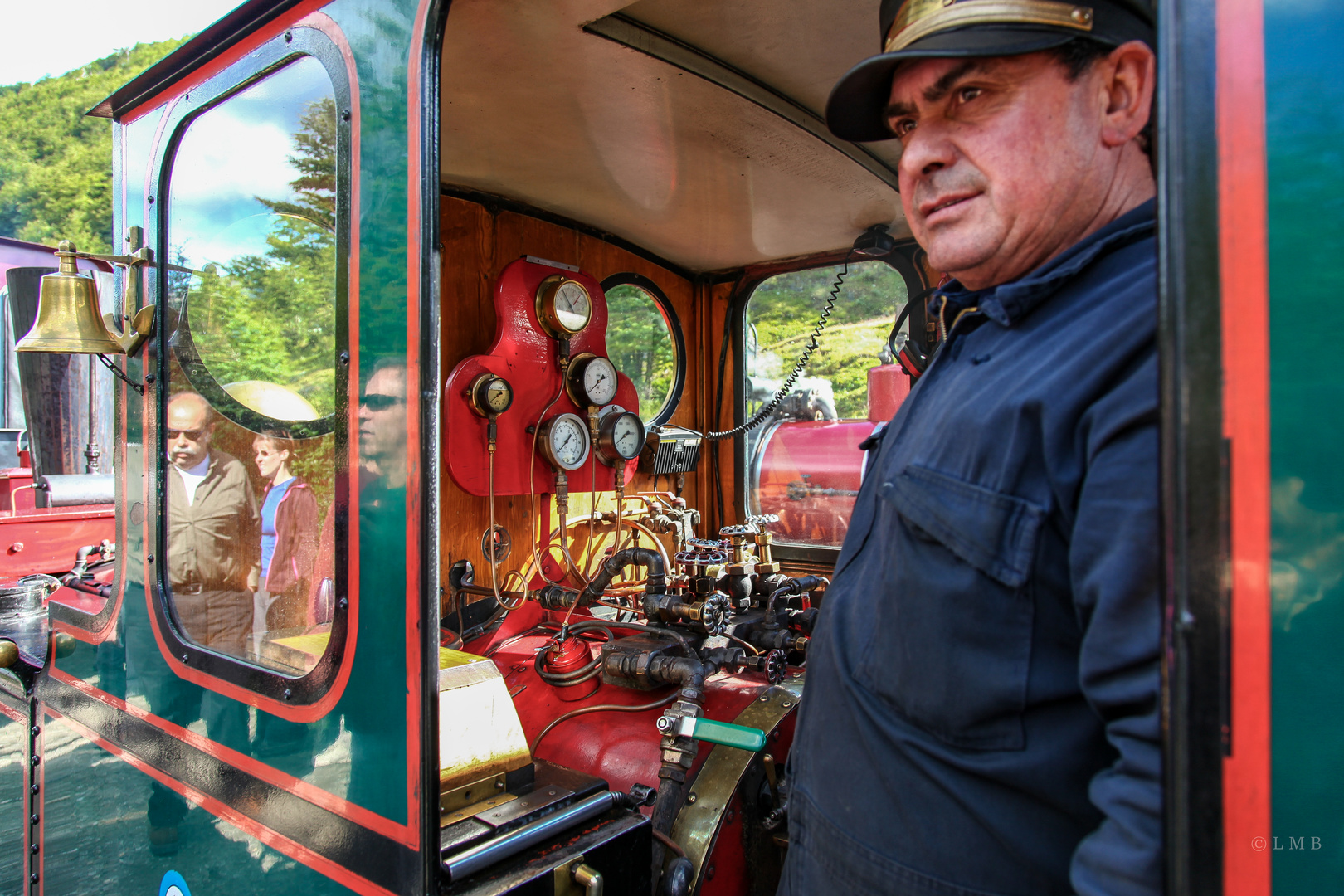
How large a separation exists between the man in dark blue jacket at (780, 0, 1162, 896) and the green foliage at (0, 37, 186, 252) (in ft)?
78.7

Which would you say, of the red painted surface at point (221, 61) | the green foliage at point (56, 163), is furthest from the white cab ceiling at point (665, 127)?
the green foliage at point (56, 163)

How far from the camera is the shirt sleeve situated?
558 mm

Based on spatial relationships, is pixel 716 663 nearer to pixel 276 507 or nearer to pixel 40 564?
pixel 276 507

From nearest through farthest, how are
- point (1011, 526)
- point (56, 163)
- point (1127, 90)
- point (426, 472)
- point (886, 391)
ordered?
1. point (1011, 526)
2. point (1127, 90)
3. point (426, 472)
4. point (886, 391)
5. point (56, 163)

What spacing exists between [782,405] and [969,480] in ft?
10.9

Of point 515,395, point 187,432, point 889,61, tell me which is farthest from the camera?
point 515,395

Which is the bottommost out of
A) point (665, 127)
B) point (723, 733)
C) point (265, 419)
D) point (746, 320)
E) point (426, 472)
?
point (723, 733)

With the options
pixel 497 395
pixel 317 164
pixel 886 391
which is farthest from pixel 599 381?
pixel 317 164

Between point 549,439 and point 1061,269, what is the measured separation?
2.40m

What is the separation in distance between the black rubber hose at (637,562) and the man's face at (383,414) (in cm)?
155

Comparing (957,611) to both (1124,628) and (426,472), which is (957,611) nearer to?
(1124,628)

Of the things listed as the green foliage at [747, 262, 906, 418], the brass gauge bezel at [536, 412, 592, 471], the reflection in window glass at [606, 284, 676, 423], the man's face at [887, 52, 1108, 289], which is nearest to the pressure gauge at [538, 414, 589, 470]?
the brass gauge bezel at [536, 412, 592, 471]

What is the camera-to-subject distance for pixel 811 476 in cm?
372

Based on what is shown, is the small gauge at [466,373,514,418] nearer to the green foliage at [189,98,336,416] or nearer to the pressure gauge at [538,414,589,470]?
the pressure gauge at [538,414,589,470]
